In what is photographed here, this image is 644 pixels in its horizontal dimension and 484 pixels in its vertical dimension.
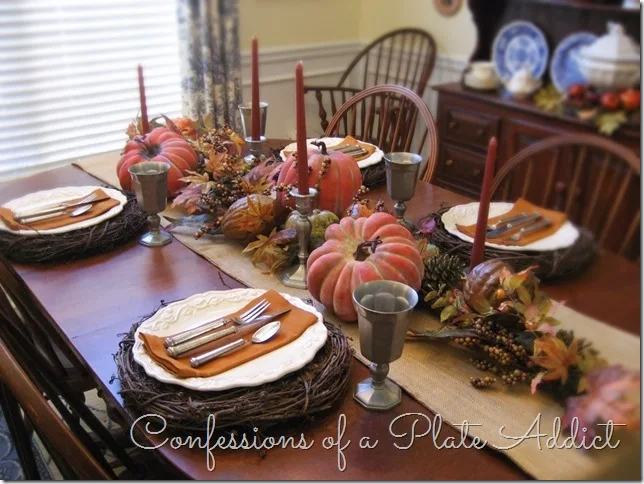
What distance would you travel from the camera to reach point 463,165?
19.3 inches

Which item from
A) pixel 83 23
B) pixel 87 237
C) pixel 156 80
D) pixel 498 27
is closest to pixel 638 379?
pixel 498 27

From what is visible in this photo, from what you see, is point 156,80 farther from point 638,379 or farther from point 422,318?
point 638,379

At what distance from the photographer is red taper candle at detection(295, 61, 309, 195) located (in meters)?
0.70

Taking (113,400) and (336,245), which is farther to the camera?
(336,245)

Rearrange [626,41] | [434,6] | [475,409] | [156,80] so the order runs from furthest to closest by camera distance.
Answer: [156,80] → [475,409] → [434,6] → [626,41]

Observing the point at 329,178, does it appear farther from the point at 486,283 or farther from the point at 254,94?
the point at 486,283

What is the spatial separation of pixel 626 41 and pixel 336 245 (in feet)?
1.52

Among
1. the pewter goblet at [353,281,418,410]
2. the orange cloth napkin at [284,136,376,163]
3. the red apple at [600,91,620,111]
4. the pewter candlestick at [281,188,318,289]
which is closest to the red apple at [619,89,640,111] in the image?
the red apple at [600,91,620,111]

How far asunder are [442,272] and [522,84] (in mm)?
405

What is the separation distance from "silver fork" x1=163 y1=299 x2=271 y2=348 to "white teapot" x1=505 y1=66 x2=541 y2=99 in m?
0.42

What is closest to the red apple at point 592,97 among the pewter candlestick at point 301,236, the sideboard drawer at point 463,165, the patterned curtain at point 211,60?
the sideboard drawer at point 463,165

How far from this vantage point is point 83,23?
169 cm

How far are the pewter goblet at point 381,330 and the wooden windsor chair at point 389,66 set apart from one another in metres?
0.19

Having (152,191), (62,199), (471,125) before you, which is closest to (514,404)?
(471,125)
